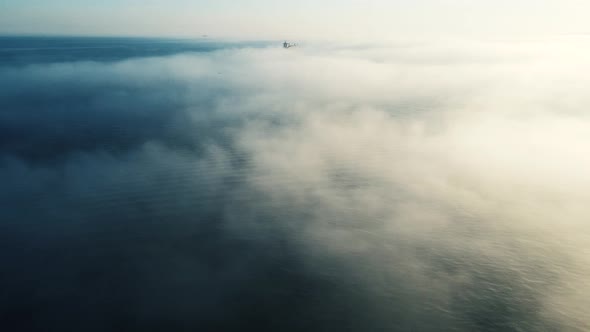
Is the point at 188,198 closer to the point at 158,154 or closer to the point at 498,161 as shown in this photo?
the point at 158,154

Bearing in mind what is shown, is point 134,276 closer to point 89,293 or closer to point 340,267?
point 89,293

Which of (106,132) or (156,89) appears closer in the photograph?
(106,132)

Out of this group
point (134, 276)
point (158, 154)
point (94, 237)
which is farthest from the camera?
point (158, 154)

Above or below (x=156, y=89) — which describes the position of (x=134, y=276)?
below

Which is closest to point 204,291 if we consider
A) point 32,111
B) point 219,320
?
point 219,320

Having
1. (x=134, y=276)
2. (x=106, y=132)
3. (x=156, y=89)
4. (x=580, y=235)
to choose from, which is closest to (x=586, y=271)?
(x=580, y=235)

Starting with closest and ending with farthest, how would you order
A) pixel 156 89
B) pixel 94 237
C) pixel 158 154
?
pixel 94 237 → pixel 158 154 → pixel 156 89
